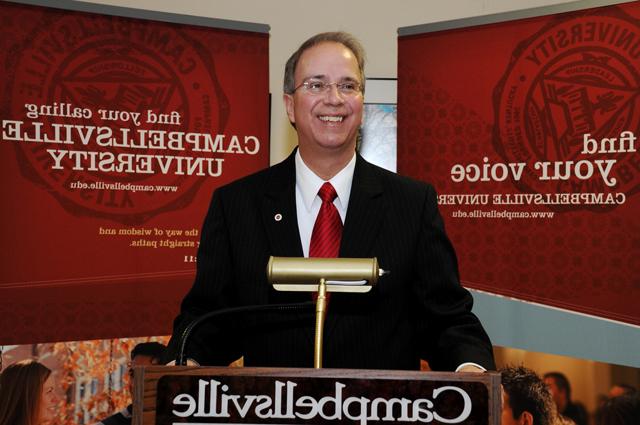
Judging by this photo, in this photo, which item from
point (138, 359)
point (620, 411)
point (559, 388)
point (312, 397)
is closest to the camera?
point (312, 397)

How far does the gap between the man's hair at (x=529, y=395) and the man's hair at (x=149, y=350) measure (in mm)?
1345

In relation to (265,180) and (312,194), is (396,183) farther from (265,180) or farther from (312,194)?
(265,180)

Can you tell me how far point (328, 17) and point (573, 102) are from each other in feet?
5.21

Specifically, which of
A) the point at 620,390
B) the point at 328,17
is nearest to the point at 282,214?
the point at 620,390

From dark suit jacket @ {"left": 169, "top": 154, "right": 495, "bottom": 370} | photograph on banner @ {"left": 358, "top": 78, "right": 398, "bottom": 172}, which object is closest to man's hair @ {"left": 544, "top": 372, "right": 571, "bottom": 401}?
dark suit jacket @ {"left": 169, "top": 154, "right": 495, "bottom": 370}

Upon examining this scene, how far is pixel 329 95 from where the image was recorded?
179 cm

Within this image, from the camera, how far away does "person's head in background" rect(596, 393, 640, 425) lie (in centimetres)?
263

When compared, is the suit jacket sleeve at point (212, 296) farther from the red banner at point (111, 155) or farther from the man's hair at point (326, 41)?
the red banner at point (111, 155)

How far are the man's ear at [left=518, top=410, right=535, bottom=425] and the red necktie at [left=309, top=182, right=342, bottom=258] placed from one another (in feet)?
4.69

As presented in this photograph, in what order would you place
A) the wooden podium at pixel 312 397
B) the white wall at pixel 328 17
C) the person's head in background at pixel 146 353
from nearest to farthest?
the wooden podium at pixel 312 397 → the person's head in background at pixel 146 353 → the white wall at pixel 328 17

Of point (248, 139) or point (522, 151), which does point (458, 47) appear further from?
point (248, 139)

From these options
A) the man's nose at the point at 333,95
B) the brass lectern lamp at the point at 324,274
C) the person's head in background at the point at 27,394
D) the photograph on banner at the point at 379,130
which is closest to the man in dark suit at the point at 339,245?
the man's nose at the point at 333,95

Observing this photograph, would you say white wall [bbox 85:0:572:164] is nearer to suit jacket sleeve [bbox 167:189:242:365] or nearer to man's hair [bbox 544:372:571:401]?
man's hair [bbox 544:372:571:401]

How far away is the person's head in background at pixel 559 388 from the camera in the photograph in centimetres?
274
